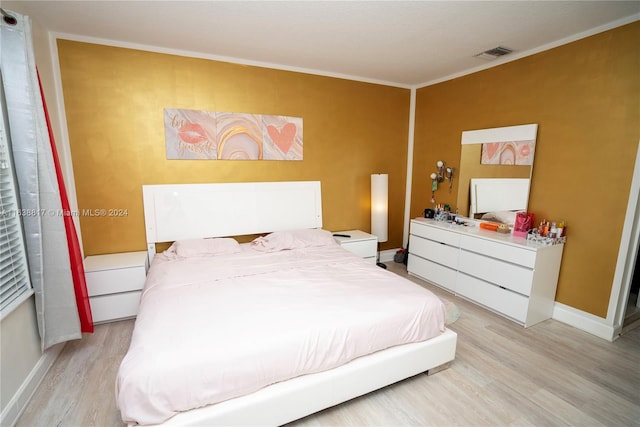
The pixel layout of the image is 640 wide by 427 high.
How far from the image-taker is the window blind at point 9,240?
1.71 meters

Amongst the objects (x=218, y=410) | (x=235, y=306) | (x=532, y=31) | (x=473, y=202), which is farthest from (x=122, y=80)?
(x=473, y=202)

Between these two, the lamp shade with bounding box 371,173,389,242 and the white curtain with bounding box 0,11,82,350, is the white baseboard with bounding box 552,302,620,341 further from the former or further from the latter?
the white curtain with bounding box 0,11,82,350

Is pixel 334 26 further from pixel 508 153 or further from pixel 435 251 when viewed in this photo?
pixel 435 251

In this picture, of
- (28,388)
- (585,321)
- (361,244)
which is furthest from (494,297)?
(28,388)

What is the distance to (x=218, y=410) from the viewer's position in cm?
138

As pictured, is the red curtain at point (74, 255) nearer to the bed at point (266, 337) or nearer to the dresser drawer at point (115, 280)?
the dresser drawer at point (115, 280)

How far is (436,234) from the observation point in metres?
3.46

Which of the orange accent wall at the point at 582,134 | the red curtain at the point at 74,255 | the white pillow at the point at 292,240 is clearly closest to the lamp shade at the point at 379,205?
the white pillow at the point at 292,240

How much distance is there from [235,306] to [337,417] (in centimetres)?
87

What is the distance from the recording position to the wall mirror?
2922 mm

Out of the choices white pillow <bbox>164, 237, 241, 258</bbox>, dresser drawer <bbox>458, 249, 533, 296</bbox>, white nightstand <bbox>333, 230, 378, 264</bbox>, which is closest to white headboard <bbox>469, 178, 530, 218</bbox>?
dresser drawer <bbox>458, 249, 533, 296</bbox>

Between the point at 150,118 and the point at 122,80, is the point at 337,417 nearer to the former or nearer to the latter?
the point at 150,118

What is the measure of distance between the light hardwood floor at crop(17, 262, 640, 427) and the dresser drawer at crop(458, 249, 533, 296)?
0.42m

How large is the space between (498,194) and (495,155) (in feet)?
1.40
